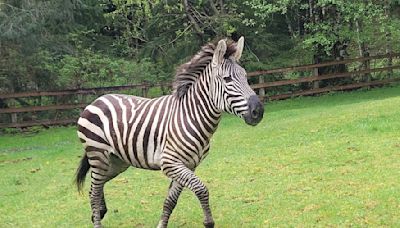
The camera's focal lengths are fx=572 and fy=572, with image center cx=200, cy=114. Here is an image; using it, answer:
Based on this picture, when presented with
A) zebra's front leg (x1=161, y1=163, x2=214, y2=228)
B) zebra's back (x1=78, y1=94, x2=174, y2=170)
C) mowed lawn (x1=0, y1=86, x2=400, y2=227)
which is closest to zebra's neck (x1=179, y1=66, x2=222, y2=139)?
zebra's back (x1=78, y1=94, x2=174, y2=170)

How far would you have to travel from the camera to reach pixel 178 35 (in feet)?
72.2

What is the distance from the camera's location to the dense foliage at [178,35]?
19875 mm

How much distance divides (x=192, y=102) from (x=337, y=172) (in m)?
3.44

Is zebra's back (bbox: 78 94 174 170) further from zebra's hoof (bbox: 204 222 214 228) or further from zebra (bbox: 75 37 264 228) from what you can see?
zebra's hoof (bbox: 204 222 214 228)

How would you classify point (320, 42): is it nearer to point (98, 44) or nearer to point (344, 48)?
point (344, 48)

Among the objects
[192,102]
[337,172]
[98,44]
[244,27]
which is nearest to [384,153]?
[337,172]

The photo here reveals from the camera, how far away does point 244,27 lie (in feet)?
73.1

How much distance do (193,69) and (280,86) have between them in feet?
54.0

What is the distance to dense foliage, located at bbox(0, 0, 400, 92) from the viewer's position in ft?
65.2

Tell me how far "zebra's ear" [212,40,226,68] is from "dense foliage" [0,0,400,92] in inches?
513

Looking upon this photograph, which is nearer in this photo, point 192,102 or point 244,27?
point 192,102

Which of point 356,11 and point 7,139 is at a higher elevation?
point 356,11

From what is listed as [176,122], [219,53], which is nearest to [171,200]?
[176,122]

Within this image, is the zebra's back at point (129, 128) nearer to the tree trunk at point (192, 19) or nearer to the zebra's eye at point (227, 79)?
the zebra's eye at point (227, 79)
